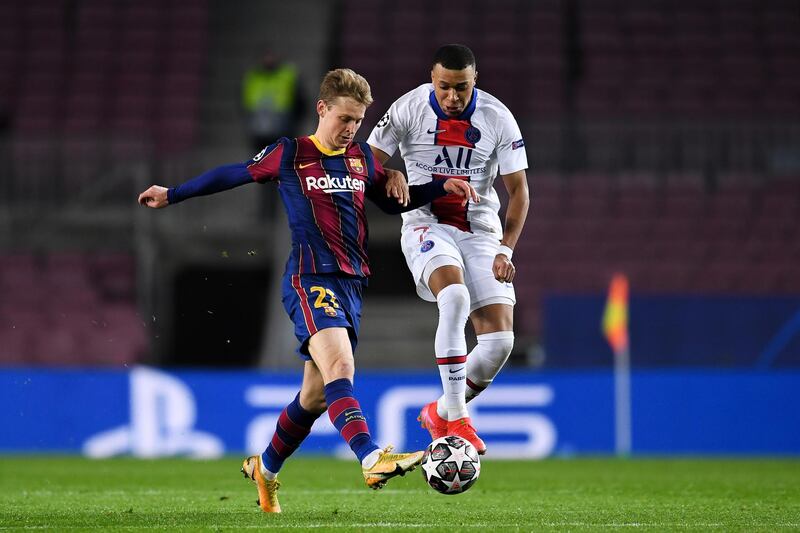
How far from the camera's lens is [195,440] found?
12539 mm

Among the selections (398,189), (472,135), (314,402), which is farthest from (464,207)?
(314,402)

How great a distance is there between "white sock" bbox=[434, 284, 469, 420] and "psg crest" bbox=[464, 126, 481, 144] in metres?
0.83

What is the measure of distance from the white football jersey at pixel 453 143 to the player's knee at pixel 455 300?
0.54 m

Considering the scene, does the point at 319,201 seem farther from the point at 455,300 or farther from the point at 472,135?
the point at 472,135

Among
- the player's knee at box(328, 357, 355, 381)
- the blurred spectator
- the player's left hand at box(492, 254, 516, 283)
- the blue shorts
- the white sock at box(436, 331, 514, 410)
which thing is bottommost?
the player's knee at box(328, 357, 355, 381)

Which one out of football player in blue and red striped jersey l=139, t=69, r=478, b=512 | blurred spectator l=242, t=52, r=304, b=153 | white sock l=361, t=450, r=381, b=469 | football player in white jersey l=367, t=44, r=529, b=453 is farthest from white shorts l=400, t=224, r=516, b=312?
blurred spectator l=242, t=52, r=304, b=153

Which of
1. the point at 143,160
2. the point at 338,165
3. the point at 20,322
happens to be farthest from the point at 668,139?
the point at 338,165

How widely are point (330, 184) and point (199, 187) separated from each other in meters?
0.60

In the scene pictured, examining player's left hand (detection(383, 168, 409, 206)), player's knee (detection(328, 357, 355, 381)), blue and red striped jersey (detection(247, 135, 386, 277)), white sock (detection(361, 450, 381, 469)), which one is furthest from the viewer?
player's left hand (detection(383, 168, 409, 206))

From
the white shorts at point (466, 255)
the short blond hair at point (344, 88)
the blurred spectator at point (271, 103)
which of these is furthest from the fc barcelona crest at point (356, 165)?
the blurred spectator at point (271, 103)

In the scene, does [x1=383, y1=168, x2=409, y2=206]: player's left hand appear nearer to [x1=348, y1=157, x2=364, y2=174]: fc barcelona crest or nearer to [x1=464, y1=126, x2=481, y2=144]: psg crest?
[x1=348, y1=157, x2=364, y2=174]: fc barcelona crest

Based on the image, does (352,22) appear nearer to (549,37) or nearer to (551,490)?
(549,37)

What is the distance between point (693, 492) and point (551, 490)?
83cm

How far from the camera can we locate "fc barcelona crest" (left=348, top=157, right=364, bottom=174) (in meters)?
6.35
